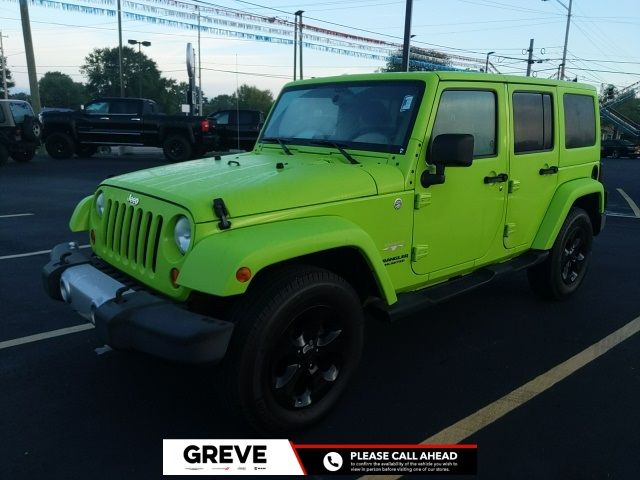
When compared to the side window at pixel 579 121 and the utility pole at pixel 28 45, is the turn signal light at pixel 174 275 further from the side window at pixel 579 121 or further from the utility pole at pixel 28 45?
the utility pole at pixel 28 45

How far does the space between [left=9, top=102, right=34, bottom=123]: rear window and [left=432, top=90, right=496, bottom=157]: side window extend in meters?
16.3

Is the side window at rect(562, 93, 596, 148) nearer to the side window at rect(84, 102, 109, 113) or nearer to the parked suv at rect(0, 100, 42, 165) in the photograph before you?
the parked suv at rect(0, 100, 42, 165)

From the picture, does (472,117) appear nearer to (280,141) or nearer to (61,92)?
(280,141)

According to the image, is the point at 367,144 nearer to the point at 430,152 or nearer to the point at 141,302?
the point at 430,152

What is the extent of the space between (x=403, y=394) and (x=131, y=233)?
1.88 m

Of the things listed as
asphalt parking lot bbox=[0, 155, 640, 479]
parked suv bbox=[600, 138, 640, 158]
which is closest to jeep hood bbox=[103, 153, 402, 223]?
asphalt parking lot bbox=[0, 155, 640, 479]

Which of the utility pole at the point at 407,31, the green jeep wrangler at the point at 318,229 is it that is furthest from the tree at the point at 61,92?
the green jeep wrangler at the point at 318,229

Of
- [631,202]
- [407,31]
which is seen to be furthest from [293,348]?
[407,31]

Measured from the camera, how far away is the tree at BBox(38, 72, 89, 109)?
9788 centimetres

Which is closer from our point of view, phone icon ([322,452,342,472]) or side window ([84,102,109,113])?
phone icon ([322,452,342,472])

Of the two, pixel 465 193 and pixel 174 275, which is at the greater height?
pixel 465 193

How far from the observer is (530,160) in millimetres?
4309

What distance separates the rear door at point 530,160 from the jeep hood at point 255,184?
1407 millimetres

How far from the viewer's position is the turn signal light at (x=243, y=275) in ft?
8.04
